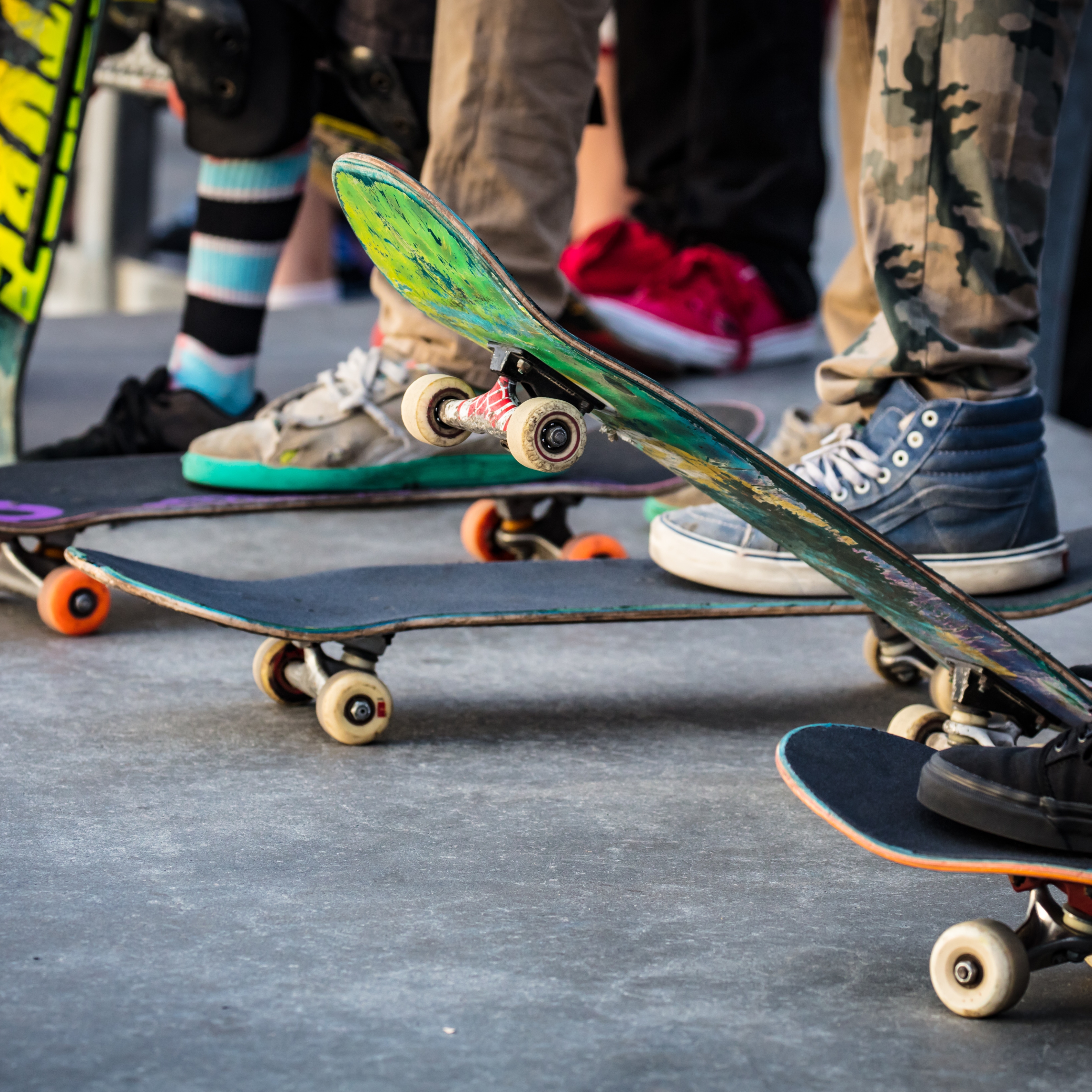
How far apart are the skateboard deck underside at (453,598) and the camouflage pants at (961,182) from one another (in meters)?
0.31

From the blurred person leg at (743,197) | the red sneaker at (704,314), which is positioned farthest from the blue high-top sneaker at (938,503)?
the blurred person leg at (743,197)

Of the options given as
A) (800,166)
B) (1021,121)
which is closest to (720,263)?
(800,166)

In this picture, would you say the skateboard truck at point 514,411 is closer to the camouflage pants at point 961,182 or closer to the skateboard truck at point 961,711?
the skateboard truck at point 961,711

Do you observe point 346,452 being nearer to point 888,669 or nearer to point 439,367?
point 439,367

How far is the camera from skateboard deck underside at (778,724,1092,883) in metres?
1.17

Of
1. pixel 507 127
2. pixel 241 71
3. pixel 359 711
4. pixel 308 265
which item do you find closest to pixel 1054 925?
pixel 359 711

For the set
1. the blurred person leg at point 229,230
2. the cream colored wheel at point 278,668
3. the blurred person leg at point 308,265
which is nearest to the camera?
the cream colored wheel at point 278,668

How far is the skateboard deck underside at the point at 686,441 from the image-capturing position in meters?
1.39

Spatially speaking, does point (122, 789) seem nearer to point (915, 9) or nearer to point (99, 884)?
point (99, 884)

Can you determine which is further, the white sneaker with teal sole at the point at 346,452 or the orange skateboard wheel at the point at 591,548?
the orange skateboard wheel at the point at 591,548

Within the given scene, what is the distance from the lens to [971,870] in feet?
3.83

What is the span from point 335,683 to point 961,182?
949 millimetres

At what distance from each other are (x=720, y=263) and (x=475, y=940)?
3.12 meters

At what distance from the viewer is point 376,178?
142 centimetres
